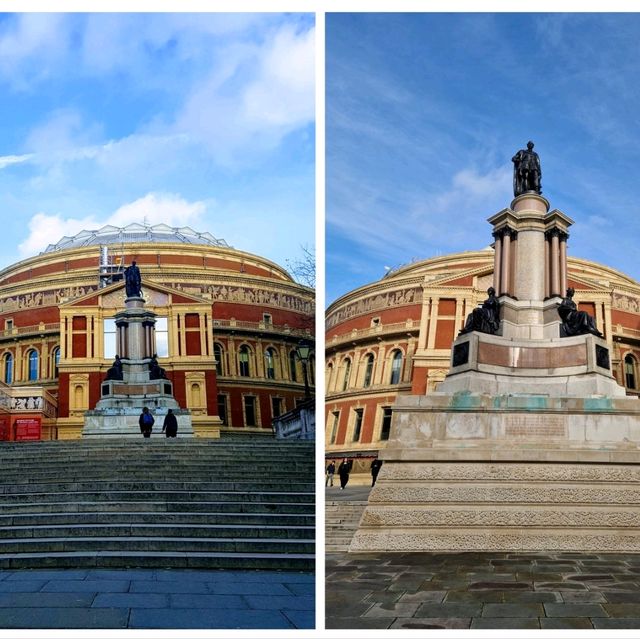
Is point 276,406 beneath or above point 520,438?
beneath

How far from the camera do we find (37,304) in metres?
52.7

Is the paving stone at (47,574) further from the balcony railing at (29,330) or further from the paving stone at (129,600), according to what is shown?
the balcony railing at (29,330)

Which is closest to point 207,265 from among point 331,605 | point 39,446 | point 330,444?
point 330,444

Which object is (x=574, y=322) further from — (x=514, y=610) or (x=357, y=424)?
(x=357, y=424)

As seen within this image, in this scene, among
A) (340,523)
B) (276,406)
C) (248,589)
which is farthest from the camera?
(276,406)

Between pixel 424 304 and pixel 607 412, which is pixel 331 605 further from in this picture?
pixel 424 304

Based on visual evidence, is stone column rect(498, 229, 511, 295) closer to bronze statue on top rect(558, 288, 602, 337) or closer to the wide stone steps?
bronze statue on top rect(558, 288, 602, 337)

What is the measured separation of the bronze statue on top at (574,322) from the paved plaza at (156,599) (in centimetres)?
770

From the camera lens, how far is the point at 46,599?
6.52 metres

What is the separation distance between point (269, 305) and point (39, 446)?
121ft

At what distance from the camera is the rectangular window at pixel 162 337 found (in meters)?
46.5

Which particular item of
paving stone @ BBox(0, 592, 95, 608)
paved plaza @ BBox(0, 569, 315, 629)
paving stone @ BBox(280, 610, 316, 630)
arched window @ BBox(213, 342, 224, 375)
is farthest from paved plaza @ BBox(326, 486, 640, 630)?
arched window @ BBox(213, 342, 224, 375)

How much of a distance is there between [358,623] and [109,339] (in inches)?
1669

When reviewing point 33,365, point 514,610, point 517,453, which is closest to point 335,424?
point 33,365
